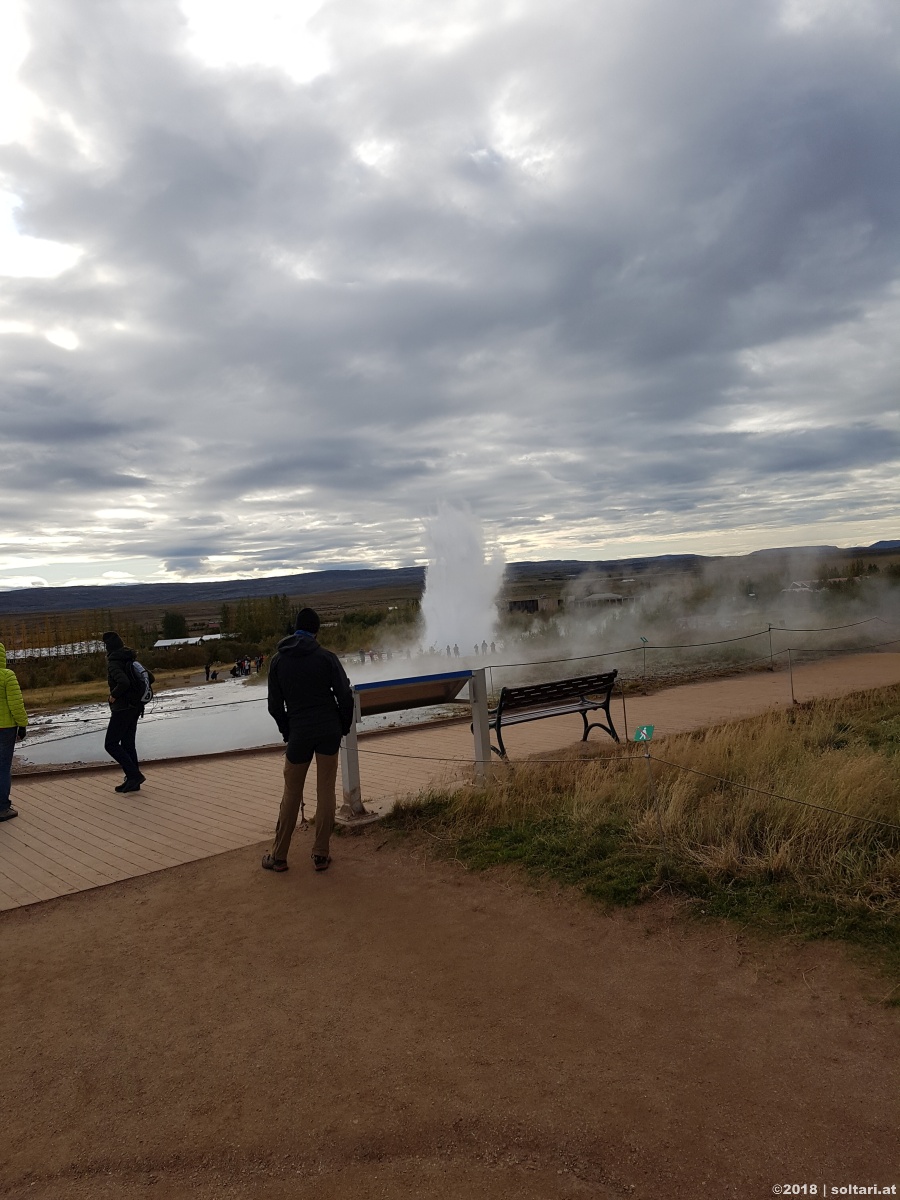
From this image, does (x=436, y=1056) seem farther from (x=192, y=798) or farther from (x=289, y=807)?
(x=192, y=798)

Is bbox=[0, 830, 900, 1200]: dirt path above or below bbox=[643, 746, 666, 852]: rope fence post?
below

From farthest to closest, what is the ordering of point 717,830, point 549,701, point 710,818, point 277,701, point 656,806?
point 549,701, point 656,806, point 277,701, point 710,818, point 717,830

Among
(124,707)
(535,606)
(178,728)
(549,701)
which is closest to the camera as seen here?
(124,707)

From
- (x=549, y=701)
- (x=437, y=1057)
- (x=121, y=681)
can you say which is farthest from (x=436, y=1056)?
(x=121, y=681)

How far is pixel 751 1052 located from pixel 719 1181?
0.82 metres

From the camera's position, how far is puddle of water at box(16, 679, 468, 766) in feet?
41.8

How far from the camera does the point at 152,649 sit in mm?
38719

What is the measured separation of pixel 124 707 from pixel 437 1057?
6.58m

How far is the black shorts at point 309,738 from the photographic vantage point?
19.8 feet

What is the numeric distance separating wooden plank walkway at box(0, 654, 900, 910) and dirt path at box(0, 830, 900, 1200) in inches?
54.2

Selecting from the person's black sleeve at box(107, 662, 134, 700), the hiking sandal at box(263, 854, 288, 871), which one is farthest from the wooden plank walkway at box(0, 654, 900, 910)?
the person's black sleeve at box(107, 662, 134, 700)

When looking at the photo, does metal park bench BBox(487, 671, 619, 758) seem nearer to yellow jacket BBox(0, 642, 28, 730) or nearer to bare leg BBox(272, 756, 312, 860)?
bare leg BBox(272, 756, 312, 860)

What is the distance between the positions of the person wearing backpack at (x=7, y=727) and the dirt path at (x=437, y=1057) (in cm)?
337

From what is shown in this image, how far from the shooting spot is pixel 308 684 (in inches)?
239
